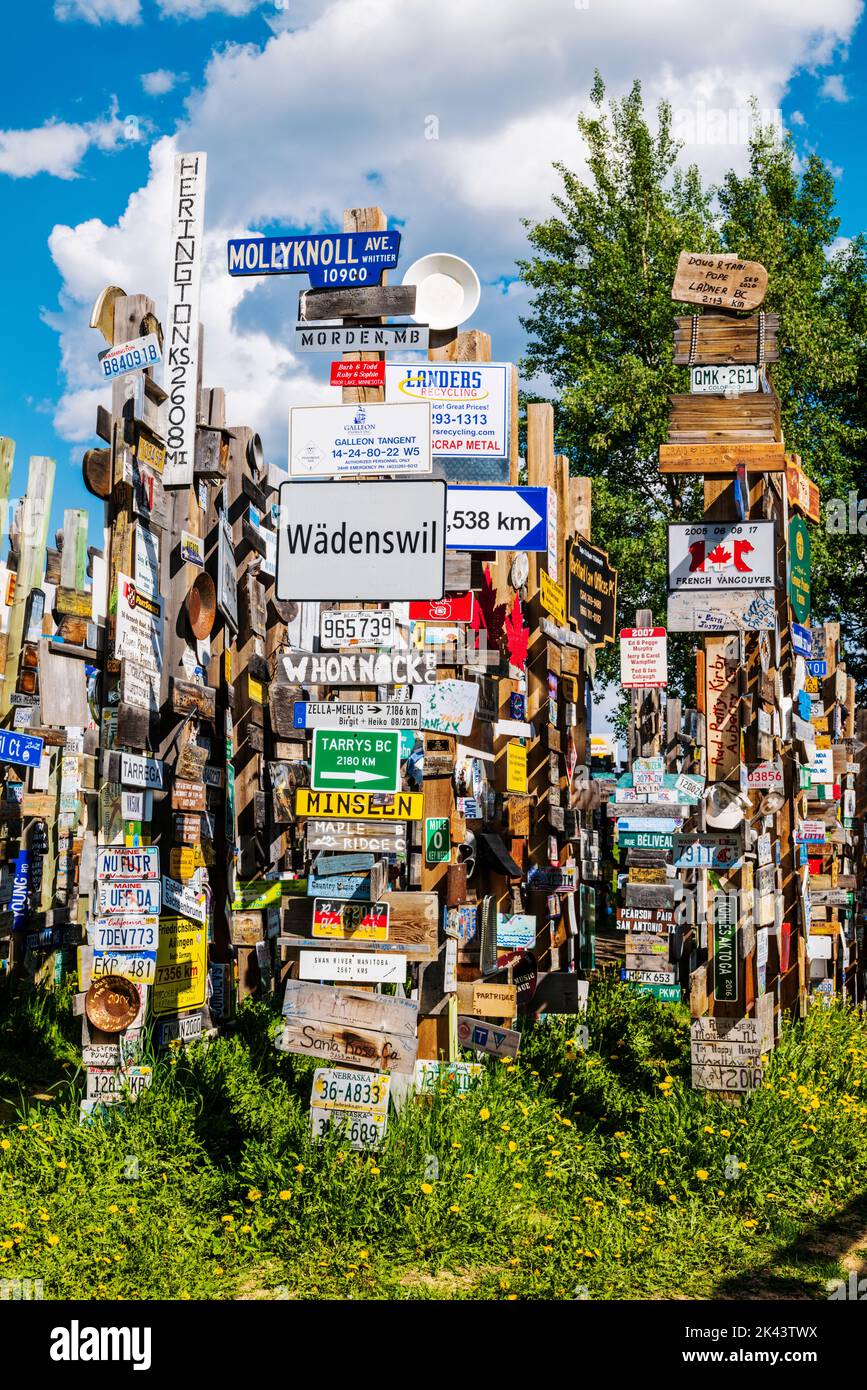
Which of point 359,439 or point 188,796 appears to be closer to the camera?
point 359,439

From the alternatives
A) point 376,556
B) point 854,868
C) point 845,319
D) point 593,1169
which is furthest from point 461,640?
point 845,319

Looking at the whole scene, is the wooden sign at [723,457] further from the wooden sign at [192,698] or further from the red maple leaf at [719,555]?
the wooden sign at [192,698]

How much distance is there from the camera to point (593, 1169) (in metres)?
6.61

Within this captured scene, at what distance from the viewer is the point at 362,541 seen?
621 cm

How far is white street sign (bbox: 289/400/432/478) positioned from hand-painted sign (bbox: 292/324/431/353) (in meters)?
0.33

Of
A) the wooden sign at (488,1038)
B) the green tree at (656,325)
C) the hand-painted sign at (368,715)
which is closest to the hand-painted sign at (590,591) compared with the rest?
the wooden sign at (488,1038)

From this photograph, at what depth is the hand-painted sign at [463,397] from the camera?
25.7 feet

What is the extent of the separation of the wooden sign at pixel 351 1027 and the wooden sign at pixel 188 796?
185 cm

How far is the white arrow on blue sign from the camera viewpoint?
29.2 feet

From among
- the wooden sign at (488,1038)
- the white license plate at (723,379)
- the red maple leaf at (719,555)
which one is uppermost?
the white license plate at (723,379)

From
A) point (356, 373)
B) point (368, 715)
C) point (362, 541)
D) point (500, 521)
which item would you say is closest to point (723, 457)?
point (500, 521)

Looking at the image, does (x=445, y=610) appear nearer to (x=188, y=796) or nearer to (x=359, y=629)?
(x=359, y=629)

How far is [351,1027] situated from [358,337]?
11.6 ft

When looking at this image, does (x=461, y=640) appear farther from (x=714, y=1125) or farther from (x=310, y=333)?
(x=714, y=1125)
